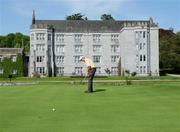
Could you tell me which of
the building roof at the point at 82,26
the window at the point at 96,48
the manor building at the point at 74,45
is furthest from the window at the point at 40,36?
the window at the point at 96,48

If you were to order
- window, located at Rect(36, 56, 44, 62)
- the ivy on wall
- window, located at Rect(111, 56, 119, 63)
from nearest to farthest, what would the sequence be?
the ivy on wall, window, located at Rect(36, 56, 44, 62), window, located at Rect(111, 56, 119, 63)

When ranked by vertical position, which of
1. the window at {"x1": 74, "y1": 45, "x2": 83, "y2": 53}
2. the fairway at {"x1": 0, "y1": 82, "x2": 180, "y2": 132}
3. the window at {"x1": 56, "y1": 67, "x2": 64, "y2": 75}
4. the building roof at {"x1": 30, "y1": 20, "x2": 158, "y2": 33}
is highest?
the building roof at {"x1": 30, "y1": 20, "x2": 158, "y2": 33}

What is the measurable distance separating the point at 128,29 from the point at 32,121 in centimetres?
7816

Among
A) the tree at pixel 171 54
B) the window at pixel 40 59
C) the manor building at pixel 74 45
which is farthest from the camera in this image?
the tree at pixel 171 54

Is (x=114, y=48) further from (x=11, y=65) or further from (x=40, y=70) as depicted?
(x=11, y=65)

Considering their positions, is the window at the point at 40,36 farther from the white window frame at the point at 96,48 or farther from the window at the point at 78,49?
the white window frame at the point at 96,48

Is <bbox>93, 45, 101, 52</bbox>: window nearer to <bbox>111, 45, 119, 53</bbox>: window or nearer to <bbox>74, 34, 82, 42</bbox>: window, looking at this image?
<bbox>111, 45, 119, 53</bbox>: window

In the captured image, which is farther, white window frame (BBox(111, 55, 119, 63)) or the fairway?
white window frame (BBox(111, 55, 119, 63))

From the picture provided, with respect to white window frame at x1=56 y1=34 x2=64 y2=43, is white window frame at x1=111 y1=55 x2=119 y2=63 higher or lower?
lower

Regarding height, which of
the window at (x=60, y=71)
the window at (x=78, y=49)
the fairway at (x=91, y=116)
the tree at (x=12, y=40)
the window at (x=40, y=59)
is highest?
the tree at (x=12, y=40)

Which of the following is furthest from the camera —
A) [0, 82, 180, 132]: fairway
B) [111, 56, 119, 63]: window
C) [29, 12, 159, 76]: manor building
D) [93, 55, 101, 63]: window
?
[111, 56, 119, 63]: window

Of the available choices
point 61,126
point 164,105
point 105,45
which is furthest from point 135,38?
point 61,126

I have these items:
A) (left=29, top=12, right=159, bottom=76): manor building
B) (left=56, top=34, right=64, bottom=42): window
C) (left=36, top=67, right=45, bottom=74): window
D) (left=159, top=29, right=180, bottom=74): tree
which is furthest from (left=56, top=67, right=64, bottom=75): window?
(left=159, top=29, right=180, bottom=74): tree

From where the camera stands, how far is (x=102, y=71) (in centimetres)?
9619
